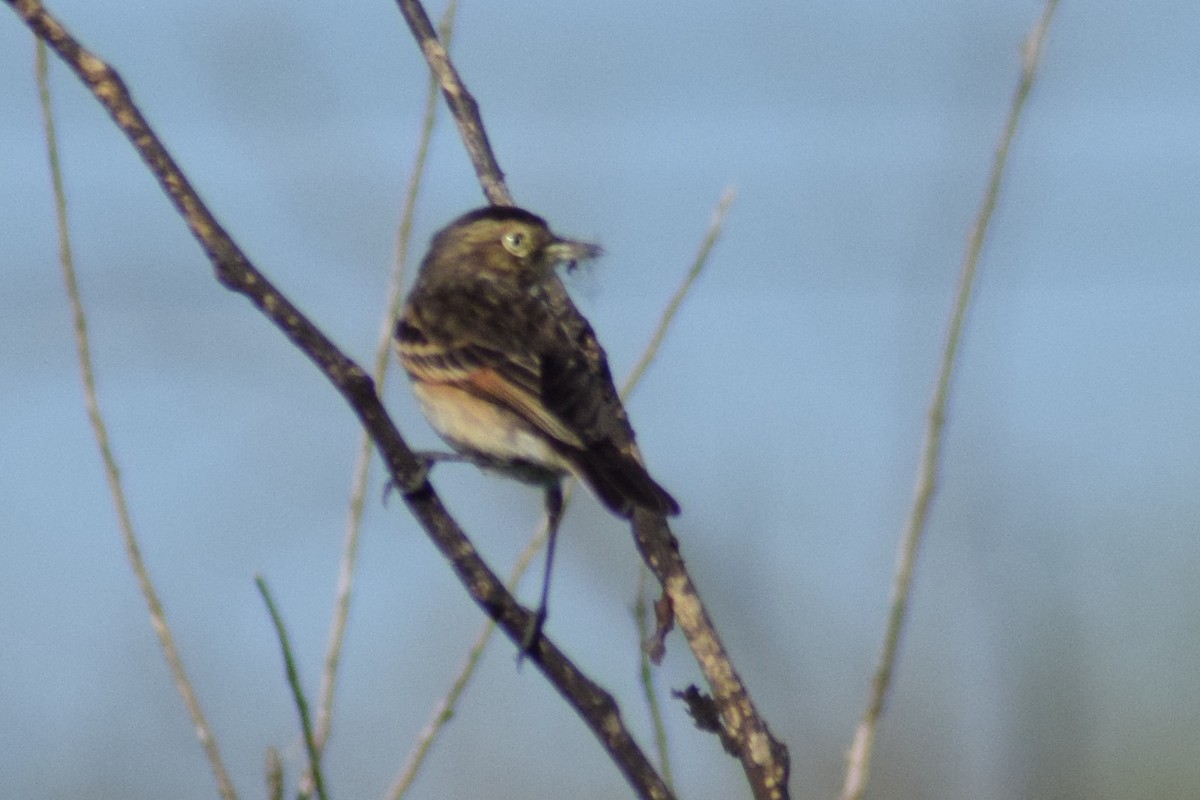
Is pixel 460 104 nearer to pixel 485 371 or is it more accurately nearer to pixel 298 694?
pixel 485 371

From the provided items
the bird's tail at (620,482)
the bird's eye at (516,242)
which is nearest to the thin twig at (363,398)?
the bird's tail at (620,482)

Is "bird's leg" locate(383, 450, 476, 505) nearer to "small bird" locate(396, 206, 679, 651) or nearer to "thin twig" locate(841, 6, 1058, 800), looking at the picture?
"small bird" locate(396, 206, 679, 651)

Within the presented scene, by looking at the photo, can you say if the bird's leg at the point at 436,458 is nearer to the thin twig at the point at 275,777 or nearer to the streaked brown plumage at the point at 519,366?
the streaked brown plumage at the point at 519,366

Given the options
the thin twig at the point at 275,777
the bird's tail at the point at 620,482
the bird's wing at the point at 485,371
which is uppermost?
the bird's wing at the point at 485,371

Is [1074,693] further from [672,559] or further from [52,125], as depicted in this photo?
[52,125]

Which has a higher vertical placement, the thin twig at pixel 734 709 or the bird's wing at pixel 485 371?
the bird's wing at pixel 485 371

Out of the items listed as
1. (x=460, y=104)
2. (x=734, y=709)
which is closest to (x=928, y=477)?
(x=734, y=709)

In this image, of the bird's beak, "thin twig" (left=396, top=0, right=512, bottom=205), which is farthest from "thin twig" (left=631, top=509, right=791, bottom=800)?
the bird's beak
